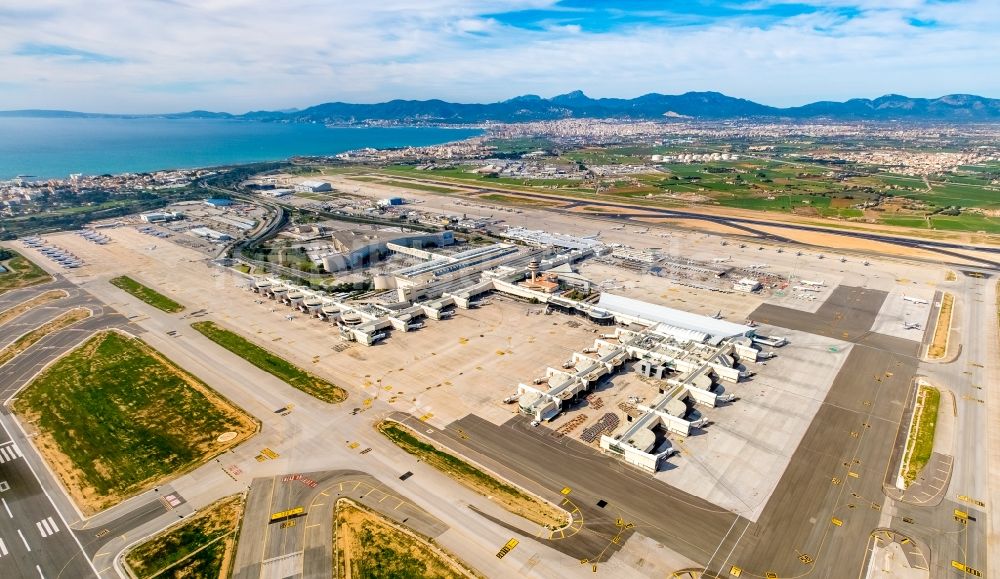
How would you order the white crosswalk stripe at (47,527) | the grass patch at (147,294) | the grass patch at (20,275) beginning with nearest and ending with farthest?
the white crosswalk stripe at (47,527) < the grass patch at (147,294) < the grass patch at (20,275)

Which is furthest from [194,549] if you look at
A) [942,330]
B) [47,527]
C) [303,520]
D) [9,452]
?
[942,330]

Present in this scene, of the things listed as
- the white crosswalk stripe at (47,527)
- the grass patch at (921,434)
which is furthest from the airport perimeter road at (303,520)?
the grass patch at (921,434)

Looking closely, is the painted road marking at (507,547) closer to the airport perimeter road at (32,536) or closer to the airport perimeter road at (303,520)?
the airport perimeter road at (303,520)

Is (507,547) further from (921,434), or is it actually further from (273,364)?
(921,434)

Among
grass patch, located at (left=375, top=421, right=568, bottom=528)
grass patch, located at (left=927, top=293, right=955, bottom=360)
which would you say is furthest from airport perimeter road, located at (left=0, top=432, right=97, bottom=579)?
grass patch, located at (left=927, top=293, right=955, bottom=360)

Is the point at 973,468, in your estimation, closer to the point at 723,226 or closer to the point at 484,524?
the point at 484,524

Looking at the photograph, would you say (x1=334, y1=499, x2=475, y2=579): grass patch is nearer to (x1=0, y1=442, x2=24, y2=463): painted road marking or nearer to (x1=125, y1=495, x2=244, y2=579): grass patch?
(x1=125, y1=495, x2=244, y2=579): grass patch
